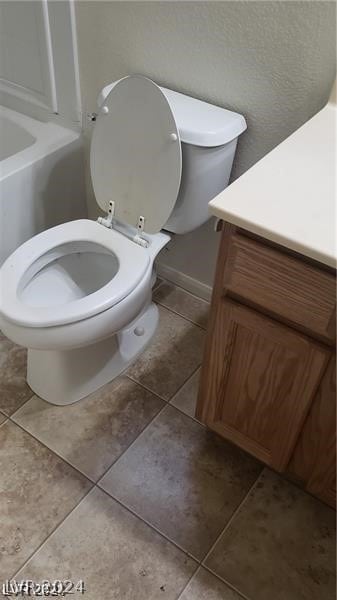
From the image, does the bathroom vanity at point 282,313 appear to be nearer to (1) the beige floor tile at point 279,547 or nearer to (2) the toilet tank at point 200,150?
(1) the beige floor tile at point 279,547

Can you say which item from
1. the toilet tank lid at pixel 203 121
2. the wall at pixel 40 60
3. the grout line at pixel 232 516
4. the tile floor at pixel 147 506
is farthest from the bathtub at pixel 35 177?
the grout line at pixel 232 516

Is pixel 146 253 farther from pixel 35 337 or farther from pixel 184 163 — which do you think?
pixel 35 337

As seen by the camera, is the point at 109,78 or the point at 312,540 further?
the point at 109,78

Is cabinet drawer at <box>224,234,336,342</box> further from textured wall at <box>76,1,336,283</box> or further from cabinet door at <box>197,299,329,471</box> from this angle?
textured wall at <box>76,1,336,283</box>

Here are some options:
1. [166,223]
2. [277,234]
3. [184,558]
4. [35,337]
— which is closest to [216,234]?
[166,223]

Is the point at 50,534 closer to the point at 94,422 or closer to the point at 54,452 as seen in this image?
the point at 54,452

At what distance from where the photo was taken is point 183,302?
6.31 ft

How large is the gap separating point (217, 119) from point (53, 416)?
96 centimetres

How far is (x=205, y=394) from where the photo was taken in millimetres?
1315

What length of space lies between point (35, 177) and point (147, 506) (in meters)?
1.07

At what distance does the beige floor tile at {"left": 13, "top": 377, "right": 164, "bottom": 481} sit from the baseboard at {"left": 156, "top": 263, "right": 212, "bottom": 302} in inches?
17.6
